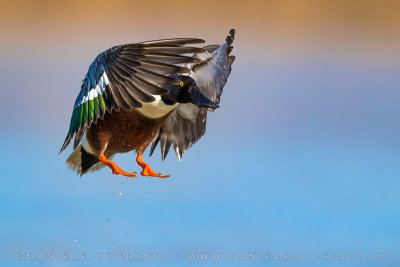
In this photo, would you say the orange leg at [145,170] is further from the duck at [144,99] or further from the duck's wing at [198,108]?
the duck's wing at [198,108]

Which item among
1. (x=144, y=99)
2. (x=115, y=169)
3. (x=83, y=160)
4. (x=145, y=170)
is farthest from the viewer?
(x=83, y=160)

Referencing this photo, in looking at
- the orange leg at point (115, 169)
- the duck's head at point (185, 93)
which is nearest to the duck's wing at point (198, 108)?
the duck's head at point (185, 93)

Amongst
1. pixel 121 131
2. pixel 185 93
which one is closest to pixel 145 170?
pixel 121 131

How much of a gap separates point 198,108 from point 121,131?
360 mm

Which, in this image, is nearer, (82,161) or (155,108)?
(155,108)

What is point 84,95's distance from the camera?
2102 millimetres

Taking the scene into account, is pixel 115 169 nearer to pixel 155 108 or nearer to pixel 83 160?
pixel 155 108

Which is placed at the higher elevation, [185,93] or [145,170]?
[185,93]

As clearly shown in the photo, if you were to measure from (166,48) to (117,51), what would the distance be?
0.52ft

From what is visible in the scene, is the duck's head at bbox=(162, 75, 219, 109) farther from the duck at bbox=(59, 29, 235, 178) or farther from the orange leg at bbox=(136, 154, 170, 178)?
the orange leg at bbox=(136, 154, 170, 178)

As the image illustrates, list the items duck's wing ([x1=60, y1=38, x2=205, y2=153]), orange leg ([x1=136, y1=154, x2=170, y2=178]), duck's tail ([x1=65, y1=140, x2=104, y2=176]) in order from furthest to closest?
duck's tail ([x1=65, y1=140, x2=104, y2=176])
orange leg ([x1=136, y1=154, x2=170, y2=178])
duck's wing ([x1=60, y1=38, x2=205, y2=153])

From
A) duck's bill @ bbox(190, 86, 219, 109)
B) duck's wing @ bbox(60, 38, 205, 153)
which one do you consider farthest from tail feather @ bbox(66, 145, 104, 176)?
duck's bill @ bbox(190, 86, 219, 109)

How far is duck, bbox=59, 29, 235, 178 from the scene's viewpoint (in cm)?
196

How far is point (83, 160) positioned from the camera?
240 cm
